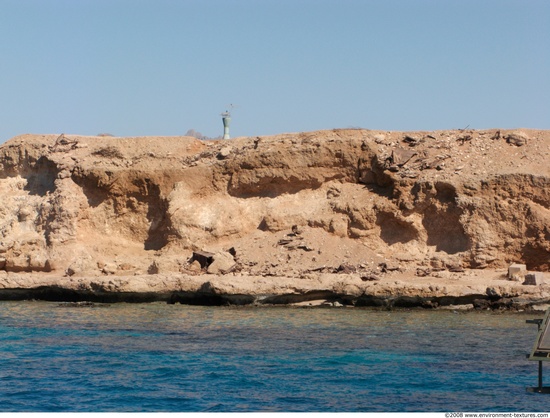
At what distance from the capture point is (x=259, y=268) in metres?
29.7

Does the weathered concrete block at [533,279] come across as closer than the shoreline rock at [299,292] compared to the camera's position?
No

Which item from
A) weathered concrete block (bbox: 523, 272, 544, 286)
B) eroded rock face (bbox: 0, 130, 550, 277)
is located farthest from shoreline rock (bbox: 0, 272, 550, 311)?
eroded rock face (bbox: 0, 130, 550, 277)

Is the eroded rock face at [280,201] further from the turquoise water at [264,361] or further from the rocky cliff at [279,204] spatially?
the turquoise water at [264,361]

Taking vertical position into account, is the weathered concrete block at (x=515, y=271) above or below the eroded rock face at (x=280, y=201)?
below

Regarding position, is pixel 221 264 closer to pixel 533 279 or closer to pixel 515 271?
pixel 515 271

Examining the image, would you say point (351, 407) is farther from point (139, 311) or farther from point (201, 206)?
point (201, 206)

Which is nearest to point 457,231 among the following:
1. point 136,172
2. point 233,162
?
point 233,162

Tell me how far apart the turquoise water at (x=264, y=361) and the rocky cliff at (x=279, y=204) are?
479cm

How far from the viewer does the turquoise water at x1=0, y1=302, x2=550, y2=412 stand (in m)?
15.1

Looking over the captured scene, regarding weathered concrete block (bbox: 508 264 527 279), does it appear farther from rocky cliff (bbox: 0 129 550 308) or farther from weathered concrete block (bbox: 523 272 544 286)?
rocky cliff (bbox: 0 129 550 308)

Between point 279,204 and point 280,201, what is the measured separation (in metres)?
0.17

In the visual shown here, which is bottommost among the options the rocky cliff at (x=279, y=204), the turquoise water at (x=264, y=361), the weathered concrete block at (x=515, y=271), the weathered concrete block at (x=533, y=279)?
the turquoise water at (x=264, y=361)

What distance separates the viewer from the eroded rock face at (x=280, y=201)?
29.5m

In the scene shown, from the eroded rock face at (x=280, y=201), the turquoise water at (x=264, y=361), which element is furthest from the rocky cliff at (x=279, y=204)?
the turquoise water at (x=264, y=361)
